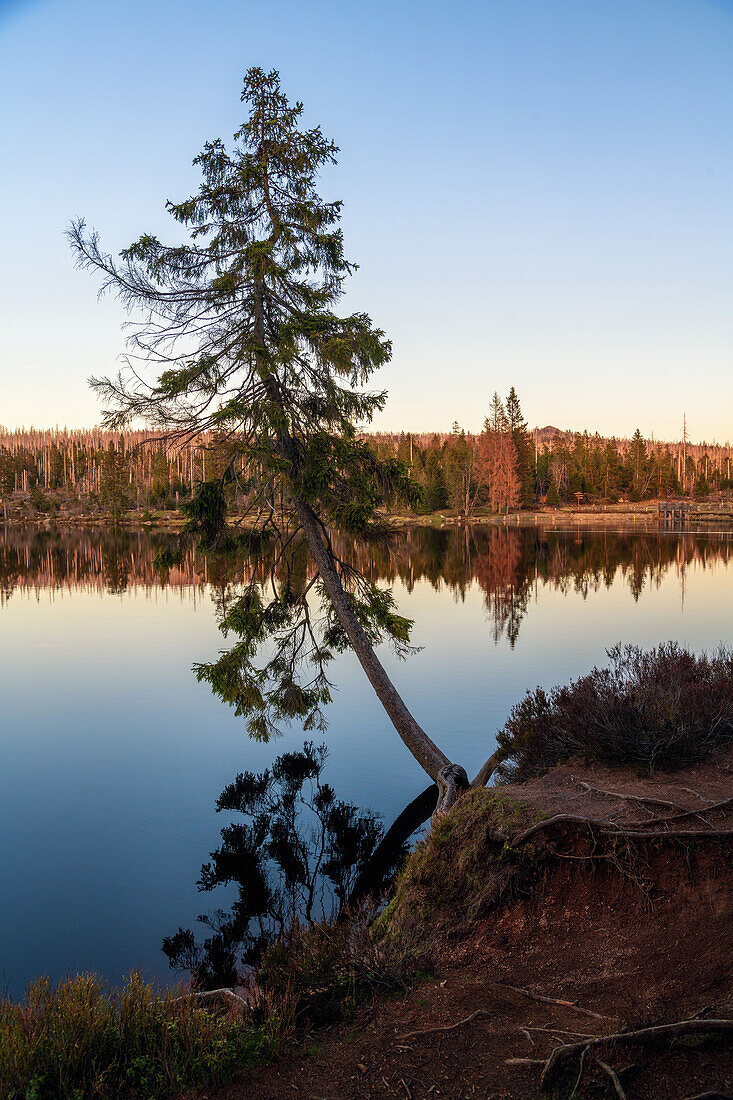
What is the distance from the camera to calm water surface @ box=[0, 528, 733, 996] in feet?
27.3

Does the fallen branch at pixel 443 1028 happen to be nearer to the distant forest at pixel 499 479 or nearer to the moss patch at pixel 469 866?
the moss patch at pixel 469 866

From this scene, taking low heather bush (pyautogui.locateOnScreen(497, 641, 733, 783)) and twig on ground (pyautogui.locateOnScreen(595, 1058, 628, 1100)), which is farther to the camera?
low heather bush (pyautogui.locateOnScreen(497, 641, 733, 783))

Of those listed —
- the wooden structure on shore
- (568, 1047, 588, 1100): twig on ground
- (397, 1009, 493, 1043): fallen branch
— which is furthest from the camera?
the wooden structure on shore

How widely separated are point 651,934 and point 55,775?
9886mm

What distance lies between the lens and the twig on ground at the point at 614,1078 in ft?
11.9

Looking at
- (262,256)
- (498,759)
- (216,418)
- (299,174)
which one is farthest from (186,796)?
(299,174)

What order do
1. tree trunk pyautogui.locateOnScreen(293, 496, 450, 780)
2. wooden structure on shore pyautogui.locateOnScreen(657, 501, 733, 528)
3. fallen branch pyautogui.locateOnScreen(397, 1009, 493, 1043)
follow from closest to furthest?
1. fallen branch pyautogui.locateOnScreen(397, 1009, 493, 1043)
2. tree trunk pyautogui.locateOnScreen(293, 496, 450, 780)
3. wooden structure on shore pyautogui.locateOnScreen(657, 501, 733, 528)

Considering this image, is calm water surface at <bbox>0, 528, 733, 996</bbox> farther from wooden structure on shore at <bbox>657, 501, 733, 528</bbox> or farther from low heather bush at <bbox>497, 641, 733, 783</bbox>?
wooden structure on shore at <bbox>657, 501, 733, 528</bbox>

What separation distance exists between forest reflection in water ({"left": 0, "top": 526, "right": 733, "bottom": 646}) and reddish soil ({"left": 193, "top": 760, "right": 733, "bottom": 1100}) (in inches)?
589

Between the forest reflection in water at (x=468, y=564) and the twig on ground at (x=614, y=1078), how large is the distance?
17.3 meters

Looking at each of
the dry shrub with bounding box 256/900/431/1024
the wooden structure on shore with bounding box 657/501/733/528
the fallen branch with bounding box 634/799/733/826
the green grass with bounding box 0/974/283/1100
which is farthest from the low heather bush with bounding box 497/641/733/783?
the wooden structure on shore with bounding box 657/501/733/528

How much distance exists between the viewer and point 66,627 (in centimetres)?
2489

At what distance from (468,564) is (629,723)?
111ft

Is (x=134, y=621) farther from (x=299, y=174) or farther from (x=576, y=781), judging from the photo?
(x=576, y=781)
